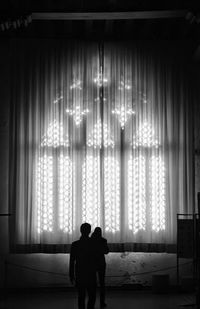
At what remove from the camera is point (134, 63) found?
11070mm

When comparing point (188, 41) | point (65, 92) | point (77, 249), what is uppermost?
point (188, 41)

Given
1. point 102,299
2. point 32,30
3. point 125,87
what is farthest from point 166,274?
point 32,30

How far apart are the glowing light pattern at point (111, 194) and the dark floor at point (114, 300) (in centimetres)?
126

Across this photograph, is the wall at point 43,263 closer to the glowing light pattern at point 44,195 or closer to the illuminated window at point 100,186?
the glowing light pattern at point 44,195

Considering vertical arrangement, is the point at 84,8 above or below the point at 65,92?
above

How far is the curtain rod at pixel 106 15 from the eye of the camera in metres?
9.90

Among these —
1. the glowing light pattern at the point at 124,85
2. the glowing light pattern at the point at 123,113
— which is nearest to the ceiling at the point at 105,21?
the glowing light pattern at the point at 124,85

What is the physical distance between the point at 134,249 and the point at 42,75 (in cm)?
371

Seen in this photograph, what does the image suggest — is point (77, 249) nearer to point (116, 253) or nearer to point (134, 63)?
point (116, 253)

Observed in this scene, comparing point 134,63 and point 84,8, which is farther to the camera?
point 134,63

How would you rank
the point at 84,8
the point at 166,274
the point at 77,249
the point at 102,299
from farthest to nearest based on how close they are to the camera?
1. the point at 166,274
2. the point at 84,8
3. the point at 102,299
4. the point at 77,249

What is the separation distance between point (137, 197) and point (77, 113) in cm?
195

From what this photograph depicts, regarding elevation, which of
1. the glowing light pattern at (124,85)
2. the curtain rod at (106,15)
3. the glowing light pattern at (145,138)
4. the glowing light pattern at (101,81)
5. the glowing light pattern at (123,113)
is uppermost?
the curtain rod at (106,15)

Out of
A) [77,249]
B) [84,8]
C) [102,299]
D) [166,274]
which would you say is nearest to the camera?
[77,249]
